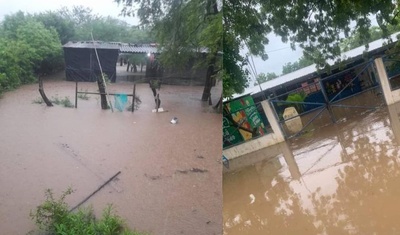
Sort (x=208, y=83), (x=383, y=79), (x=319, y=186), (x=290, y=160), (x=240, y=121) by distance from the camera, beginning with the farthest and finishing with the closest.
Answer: (x=383, y=79)
(x=290, y=160)
(x=319, y=186)
(x=240, y=121)
(x=208, y=83)

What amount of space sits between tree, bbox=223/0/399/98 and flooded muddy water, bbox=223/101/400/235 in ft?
2.08

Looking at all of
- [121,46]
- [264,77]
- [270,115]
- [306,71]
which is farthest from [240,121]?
[121,46]

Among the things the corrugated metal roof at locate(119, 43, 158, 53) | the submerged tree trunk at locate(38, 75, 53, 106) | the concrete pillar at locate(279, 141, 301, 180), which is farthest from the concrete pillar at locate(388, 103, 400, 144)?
the submerged tree trunk at locate(38, 75, 53, 106)

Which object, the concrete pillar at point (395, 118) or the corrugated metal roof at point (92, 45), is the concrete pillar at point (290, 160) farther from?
the corrugated metal roof at point (92, 45)

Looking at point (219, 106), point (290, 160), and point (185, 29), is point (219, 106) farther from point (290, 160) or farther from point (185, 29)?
point (290, 160)

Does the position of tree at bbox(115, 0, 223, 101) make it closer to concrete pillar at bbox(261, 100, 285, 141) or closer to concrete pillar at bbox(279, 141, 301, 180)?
concrete pillar at bbox(261, 100, 285, 141)

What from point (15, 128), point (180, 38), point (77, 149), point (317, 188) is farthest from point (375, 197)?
point (15, 128)

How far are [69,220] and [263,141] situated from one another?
1.27 m

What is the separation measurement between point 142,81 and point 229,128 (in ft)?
2.16

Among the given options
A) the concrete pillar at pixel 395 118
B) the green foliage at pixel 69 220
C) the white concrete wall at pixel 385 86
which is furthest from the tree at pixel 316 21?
the green foliage at pixel 69 220

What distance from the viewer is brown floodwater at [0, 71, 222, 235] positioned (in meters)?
0.78

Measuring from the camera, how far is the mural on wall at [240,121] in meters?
1.41

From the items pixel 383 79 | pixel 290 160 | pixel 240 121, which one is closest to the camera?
pixel 240 121

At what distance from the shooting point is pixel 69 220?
78 centimetres
